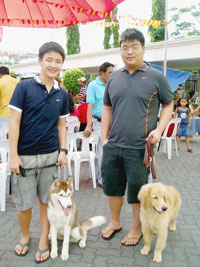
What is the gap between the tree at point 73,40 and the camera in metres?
29.6

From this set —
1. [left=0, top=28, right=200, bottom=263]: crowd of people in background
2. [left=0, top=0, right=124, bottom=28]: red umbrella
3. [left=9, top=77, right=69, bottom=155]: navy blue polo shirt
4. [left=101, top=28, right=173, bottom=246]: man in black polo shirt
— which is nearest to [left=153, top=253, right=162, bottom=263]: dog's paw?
[left=0, top=28, right=200, bottom=263]: crowd of people in background

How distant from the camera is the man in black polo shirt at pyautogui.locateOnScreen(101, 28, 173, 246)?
2.53 m

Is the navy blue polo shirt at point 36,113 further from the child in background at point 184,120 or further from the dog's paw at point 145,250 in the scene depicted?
the child in background at point 184,120

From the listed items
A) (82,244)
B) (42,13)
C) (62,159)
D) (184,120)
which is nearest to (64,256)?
(82,244)

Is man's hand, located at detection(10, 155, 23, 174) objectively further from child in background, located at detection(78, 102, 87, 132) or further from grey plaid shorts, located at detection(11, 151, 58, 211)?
child in background, located at detection(78, 102, 87, 132)

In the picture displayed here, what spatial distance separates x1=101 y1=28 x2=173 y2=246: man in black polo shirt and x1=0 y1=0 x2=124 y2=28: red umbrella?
1.41 m

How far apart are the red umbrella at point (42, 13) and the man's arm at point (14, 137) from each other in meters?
2.11

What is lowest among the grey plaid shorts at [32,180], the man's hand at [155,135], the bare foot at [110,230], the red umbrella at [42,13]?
the bare foot at [110,230]

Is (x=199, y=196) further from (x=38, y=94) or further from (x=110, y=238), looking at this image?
(x=38, y=94)

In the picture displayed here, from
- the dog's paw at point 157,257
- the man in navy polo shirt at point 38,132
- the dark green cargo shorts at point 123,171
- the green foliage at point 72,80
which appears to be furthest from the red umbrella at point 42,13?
the dog's paw at point 157,257

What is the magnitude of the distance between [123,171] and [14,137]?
4.14 ft

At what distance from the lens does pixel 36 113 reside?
237 cm

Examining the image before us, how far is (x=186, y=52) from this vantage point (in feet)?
42.4

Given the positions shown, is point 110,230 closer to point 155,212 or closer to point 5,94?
point 155,212
